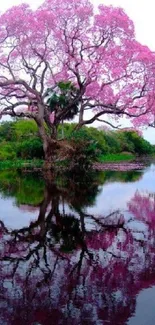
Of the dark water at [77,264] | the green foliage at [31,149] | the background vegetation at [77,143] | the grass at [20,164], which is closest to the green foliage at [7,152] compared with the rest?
the background vegetation at [77,143]

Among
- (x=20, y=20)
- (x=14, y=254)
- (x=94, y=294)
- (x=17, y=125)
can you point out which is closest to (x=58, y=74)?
(x=20, y=20)

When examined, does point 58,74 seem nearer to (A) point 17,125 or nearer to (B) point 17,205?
(A) point 17,125

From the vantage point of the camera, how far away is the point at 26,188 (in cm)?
1364

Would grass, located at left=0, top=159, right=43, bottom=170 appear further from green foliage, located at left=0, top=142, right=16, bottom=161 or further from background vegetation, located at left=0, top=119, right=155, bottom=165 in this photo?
background vegetation, located at left=0, top=119, right=155, bottom=165

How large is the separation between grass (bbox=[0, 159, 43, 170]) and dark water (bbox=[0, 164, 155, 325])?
47.5ft

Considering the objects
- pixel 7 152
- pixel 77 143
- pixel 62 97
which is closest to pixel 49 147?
pixel 77 143

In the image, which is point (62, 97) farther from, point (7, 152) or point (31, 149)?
point (7, 152)

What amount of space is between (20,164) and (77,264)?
66.4ft

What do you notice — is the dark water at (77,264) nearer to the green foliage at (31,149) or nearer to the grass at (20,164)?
the grass at (20,164)

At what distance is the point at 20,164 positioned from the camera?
81.8 ft

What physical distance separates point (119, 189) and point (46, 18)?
38.1 feet

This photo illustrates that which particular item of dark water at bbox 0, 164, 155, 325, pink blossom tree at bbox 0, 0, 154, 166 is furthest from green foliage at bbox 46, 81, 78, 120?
dark water at bbox 0, 164, 155, 325

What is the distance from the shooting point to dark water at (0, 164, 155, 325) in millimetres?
3682

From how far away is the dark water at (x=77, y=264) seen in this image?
3682 millimetres
